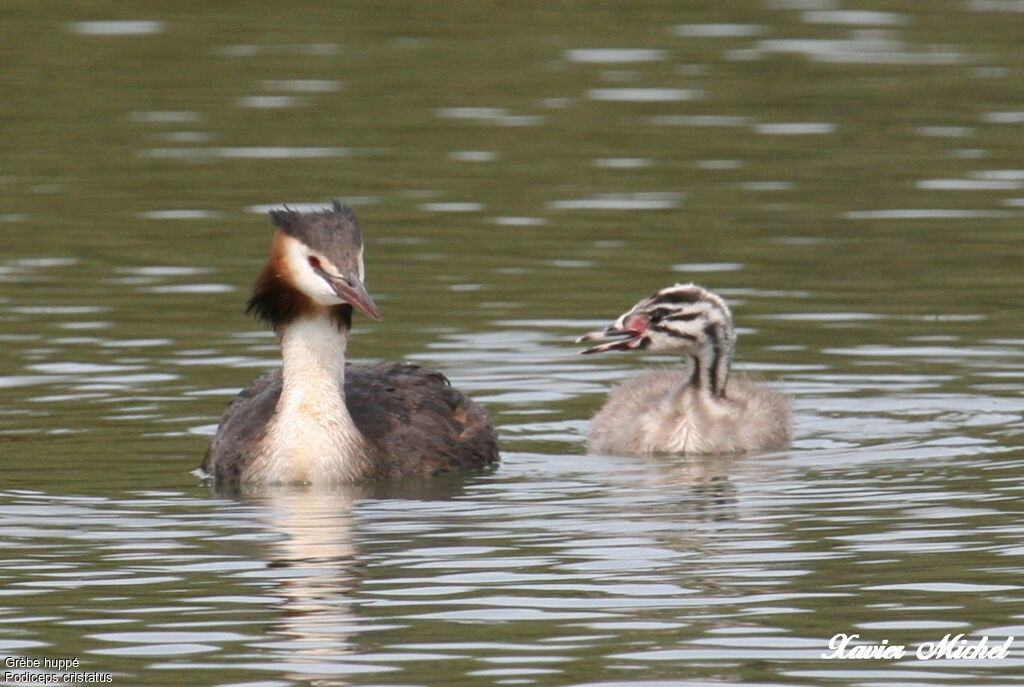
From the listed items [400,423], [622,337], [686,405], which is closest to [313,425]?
[400,423]

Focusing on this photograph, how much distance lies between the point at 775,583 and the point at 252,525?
2.88 m

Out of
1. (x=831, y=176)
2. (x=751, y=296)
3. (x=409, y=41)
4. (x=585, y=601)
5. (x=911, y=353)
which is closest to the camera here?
(x=585, y=601)

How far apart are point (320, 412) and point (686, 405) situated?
7.62ft

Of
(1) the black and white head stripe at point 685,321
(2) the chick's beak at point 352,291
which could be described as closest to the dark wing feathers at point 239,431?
(2) the chick's beak at point 352,291

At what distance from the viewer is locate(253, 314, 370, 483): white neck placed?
46.0 ft

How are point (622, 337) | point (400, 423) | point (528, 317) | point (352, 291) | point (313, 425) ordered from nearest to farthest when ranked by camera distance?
point (352, 291) < point (313, 425) < point (400, 423) < point (622, 337) < point (528, 317)

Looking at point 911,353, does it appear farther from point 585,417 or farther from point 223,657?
point 223,657

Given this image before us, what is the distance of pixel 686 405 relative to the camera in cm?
1522

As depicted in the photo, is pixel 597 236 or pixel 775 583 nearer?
pixel 775 583

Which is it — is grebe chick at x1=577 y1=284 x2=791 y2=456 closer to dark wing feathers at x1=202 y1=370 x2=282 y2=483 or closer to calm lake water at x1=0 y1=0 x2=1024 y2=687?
calm lake water at x1=0 y1=0 x2=1024 y2=687

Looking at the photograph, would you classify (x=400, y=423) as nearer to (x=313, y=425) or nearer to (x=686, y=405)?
(x=313, y=425)

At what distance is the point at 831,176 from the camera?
2241cm

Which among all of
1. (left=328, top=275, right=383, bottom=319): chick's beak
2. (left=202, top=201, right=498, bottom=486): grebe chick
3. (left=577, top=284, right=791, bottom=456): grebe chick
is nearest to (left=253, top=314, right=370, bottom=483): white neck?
(left=202, top=201, right=498, bottom=486): grebe chick

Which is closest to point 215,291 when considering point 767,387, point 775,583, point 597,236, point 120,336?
point 120,336
